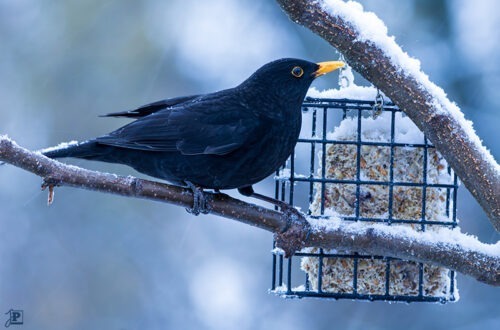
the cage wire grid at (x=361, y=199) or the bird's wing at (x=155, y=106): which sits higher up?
the bird's wing at (x=155, y=106)

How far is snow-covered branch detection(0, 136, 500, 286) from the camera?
395 centimetres

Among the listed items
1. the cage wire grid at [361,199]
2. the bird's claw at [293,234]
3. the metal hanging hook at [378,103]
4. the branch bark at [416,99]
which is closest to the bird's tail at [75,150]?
the cage wire grid at [361,199]

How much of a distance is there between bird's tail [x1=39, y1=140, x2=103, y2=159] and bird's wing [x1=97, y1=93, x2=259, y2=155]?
75mm

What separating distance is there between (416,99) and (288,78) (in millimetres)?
1000

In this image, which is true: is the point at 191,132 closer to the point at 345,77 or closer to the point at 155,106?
the point at 155,106

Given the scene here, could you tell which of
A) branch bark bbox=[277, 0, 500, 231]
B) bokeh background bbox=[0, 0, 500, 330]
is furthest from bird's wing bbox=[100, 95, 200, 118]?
bokeh background bbox=[0, 0, 500, 330]

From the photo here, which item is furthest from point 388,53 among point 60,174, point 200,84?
point 200,84

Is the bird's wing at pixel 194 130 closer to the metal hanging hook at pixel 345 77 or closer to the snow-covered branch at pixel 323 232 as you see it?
the snow-covered branch at pixel 323 232

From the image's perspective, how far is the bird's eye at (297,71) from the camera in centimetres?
471

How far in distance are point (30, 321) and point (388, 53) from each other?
5.01 metres

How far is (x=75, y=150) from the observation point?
455cm

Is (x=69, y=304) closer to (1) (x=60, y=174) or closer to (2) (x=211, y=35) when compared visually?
(2) (x=211, y=35)

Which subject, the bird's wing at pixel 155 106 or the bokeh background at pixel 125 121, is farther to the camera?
the bokeh background at pixel 125 121

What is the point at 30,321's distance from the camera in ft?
25.2
